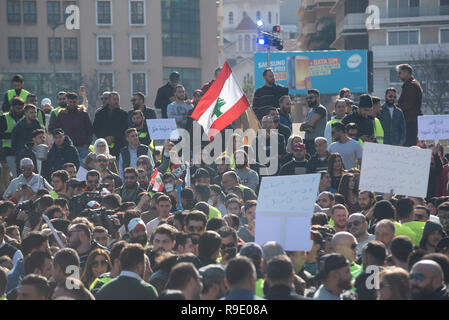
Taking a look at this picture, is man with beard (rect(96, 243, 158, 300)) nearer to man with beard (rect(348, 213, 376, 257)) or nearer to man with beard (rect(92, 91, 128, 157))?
man with beard (rect(348, 213, 376, 257))

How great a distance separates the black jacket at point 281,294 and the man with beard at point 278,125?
28.2ft

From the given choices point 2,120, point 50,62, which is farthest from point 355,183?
point 50,62

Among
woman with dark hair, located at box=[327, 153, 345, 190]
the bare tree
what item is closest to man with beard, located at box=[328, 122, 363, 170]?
woman with dark hair, located at box=[327, 153, 345, 190]

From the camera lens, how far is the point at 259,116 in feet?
55.5

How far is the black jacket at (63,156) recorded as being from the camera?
49.0ft

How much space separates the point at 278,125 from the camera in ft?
50.4

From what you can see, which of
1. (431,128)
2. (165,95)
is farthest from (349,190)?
(165,95)

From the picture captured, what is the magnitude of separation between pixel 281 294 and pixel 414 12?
67.8 meters

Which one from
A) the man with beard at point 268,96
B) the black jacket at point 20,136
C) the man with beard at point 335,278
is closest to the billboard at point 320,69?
the man with beard at point 268,96

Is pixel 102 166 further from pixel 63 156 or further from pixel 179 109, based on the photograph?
pixel 179 109

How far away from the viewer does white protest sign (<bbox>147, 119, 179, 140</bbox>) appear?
15688 mm

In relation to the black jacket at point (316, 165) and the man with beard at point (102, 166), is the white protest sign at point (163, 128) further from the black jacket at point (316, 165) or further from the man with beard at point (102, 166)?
the black jacket at point (316, 165)

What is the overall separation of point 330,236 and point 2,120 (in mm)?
8590

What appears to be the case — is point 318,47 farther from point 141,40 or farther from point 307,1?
point 141,40
